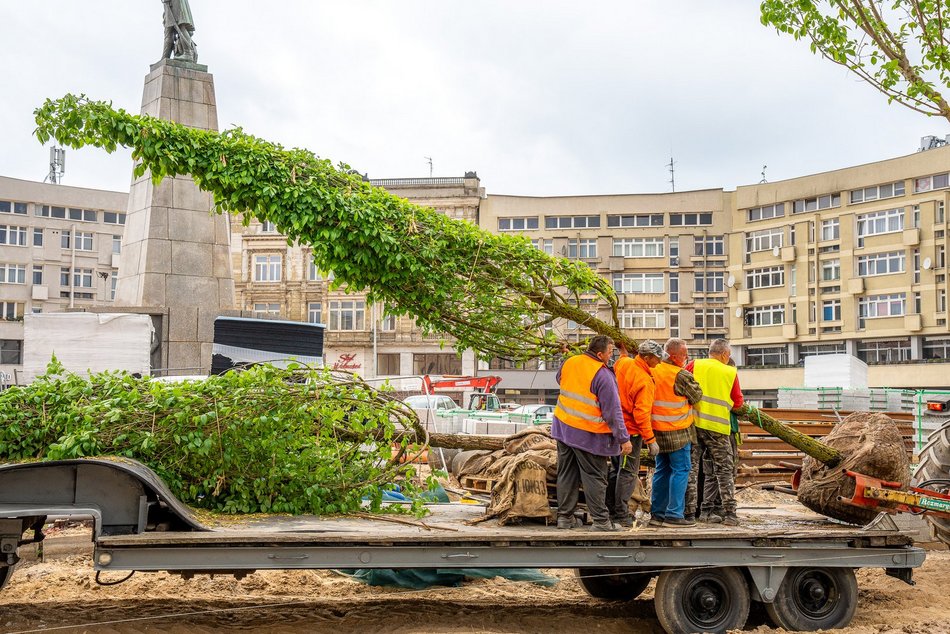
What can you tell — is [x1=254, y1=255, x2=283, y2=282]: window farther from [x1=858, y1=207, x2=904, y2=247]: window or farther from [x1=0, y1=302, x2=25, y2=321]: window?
[x1=858, y1=207, x2=904, y2=247]: window

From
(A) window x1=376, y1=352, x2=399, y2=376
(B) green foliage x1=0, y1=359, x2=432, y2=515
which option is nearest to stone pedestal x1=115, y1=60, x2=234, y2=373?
(B) green foliage x1=0, y1=359, x2=432, y2=515

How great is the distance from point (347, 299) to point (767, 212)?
80.8ft

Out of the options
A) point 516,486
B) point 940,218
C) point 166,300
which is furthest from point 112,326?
point 940,218

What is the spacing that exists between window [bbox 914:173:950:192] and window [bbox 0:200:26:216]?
53850 mm

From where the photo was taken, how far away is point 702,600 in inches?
291

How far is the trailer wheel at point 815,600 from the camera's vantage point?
7.60 meters

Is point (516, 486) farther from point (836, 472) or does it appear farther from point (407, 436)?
point (836, 472)

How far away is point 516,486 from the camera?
7875 millimetres

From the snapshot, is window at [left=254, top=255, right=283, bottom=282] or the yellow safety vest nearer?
the yellow safety vest

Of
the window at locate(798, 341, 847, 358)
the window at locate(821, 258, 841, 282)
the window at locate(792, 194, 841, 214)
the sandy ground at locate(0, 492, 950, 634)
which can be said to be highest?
the window at locate(792, 194, 841, 214)

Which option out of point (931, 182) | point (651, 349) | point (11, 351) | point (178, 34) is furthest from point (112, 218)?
point (651, 349)

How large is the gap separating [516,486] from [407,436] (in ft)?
3.83

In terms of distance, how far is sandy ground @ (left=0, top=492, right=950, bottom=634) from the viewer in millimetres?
7422

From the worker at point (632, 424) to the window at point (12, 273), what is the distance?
198ft
